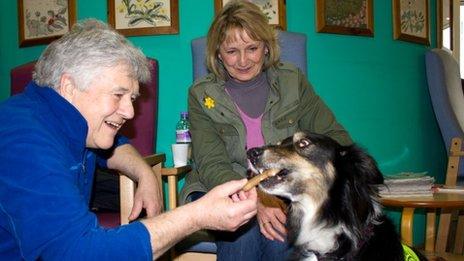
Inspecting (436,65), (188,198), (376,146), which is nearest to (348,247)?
(188,198)

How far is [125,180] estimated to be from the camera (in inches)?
69.5

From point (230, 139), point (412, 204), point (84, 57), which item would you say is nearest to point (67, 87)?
point (84, 57)

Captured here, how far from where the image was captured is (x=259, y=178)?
1.36m

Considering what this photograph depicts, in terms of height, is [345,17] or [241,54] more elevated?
[345,17]

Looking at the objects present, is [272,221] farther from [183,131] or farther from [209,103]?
[183,131]

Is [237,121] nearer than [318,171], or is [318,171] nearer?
[318,171]

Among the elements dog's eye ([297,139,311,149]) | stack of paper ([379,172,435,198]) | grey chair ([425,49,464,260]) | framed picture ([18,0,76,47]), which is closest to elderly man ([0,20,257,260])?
dog's eye ([297,139,311,149])

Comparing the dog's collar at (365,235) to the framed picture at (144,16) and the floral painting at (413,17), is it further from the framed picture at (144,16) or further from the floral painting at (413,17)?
the floral painting at (413,17)

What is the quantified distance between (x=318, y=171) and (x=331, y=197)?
3.7 inches

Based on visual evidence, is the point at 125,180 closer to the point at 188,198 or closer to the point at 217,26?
the point at 188,198

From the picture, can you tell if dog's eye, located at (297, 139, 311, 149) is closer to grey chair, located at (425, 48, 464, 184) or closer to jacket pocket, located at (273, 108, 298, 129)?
jacket pocket, located at (273, 108, 298, 129)

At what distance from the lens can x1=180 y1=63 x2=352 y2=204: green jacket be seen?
1978 millimetres

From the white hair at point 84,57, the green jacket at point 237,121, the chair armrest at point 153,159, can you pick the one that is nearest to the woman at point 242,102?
the green jacket at point 237,121

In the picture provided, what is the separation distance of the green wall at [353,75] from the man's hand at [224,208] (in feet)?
5.50
